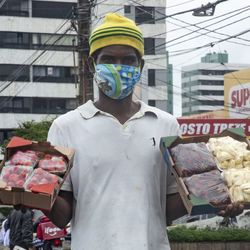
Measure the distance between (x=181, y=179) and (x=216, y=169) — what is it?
0.57 feet

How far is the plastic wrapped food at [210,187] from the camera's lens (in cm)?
273

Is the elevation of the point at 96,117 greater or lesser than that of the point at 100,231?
greater

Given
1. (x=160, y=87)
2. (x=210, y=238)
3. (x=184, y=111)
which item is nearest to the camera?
(x=210, y=238)

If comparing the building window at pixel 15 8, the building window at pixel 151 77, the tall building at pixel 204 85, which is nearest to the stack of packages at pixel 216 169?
the building window at pixel 15 8

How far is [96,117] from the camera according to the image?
2.97 metres

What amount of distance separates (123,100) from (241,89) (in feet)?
112

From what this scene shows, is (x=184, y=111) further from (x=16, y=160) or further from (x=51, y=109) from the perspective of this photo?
(x=16, y=160)

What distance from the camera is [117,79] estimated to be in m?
2.89

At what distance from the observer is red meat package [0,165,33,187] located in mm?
2711

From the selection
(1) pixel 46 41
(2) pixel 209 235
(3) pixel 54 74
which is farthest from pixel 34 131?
(2) pixel 209 235

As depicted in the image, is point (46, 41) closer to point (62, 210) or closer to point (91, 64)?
point (91, 64)

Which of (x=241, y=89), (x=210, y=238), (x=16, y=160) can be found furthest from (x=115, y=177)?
(x=241, y=89)

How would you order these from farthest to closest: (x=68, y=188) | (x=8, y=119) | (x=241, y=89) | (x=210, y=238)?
(x=8, y=119), (x=241, y=89), (x=210, y=238), (x=68, y=188)

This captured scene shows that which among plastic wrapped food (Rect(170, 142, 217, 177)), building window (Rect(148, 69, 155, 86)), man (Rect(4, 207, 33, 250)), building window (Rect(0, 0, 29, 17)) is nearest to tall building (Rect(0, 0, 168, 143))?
building window (Rect(0, 0, 29, 17))
